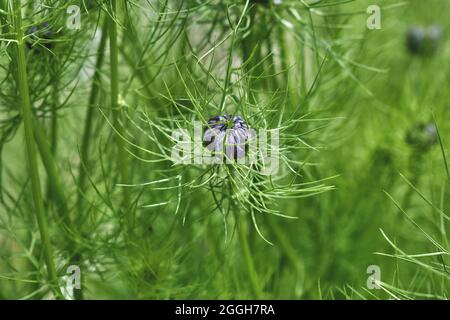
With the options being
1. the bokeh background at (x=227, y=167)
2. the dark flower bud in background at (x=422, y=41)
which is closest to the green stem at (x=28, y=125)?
the bokeh background at (x=227, y=167)

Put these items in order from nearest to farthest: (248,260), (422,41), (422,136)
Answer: (248,260), (422,136), (422,41)

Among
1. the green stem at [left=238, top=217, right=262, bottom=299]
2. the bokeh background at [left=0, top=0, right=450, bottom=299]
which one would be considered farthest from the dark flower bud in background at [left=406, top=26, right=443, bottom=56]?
the green stem at [left=238, top=217, right=262, bottom=299]

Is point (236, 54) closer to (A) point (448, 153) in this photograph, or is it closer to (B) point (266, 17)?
(B) point (266, 17)

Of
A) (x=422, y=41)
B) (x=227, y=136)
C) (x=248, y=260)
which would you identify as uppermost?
(x=422, y=41)

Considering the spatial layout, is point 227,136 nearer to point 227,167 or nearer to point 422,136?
point 227,167

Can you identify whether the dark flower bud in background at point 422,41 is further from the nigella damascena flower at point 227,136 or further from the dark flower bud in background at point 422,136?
the nigella damascena flower at point 227,136

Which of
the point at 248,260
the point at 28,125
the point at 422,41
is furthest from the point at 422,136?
the point at 28,125
